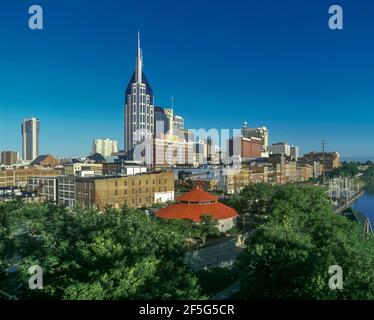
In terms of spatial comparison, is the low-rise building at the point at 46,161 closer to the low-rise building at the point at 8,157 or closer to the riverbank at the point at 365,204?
the low-rise building at the point at 8,157

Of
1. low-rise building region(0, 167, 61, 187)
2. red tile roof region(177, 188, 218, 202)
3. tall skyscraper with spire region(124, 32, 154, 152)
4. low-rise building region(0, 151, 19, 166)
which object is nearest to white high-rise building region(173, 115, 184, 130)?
tall skyscraper with spire region(124, 32, 154, 152)

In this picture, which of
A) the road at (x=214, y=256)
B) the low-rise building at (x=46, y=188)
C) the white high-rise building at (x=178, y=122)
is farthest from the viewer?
the white high-rise building at (x=178, y=122)

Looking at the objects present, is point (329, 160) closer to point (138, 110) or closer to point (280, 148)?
point (280, 148)

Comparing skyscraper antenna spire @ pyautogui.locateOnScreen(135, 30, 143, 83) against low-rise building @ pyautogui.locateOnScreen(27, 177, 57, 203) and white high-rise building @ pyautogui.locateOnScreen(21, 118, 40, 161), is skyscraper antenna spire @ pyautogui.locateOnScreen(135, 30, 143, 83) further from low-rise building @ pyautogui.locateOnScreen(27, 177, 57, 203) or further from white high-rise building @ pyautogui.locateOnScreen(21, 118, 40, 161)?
white high-rise building @ pyautogui.locateOnScreen(21, 118, 40, 161)

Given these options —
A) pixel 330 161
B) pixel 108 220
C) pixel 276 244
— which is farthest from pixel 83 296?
pixel 330 161

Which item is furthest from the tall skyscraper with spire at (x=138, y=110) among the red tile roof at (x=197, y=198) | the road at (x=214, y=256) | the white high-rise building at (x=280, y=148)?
the white high-rise building at (x=280, y=148)
